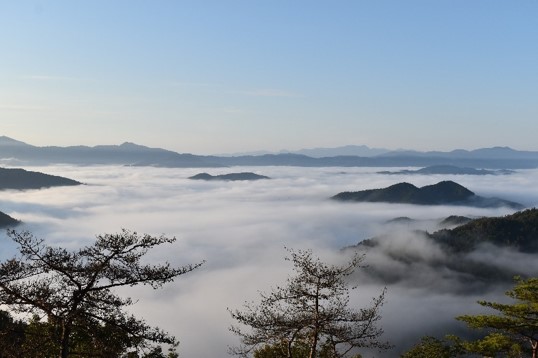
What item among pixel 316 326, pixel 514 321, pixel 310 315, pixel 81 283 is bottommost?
pixel 514 321

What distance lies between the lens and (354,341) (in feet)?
72.2

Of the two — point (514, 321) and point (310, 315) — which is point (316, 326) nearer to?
point (310, 315)

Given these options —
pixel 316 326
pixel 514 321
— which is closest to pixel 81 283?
pixel 316 326

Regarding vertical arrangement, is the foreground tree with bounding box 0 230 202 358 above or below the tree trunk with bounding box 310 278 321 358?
above

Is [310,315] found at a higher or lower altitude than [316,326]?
higher

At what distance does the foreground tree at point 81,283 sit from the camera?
14516 millimetres

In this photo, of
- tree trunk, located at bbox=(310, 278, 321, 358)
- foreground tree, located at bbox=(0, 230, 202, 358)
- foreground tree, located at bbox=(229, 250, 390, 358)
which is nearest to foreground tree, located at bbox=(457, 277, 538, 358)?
foreground tree, located at bbox=(229, 250, 390, 358)

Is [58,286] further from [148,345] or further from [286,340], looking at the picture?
[286,340]

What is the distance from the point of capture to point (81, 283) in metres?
15.1

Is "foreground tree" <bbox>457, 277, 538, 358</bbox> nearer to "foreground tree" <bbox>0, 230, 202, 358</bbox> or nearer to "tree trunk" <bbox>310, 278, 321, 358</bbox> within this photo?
"tree trunk" <bbox>310, 278, 321, 358</bbox>

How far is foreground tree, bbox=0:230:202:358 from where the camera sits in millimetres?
14516

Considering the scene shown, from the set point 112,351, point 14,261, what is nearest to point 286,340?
point 112,351

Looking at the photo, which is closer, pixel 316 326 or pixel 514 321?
pixel 316 326

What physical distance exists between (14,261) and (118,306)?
351 centimetres
